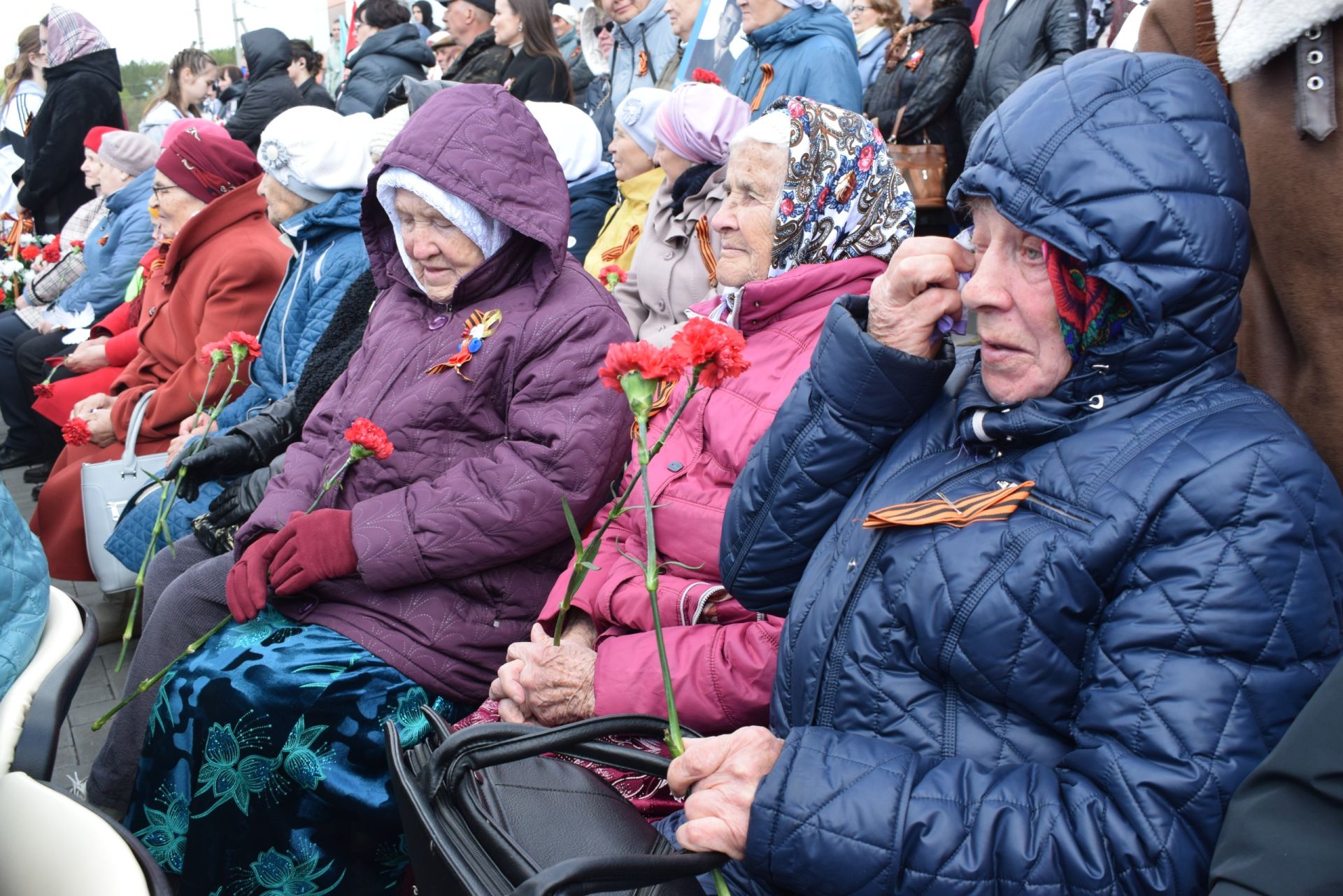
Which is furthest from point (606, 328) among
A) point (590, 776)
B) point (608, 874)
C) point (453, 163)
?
point (608, 874)

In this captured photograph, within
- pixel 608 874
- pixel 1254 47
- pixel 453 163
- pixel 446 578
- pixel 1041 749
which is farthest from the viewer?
pixel 453 163

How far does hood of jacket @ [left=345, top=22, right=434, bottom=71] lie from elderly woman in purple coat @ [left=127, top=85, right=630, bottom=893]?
224 inches

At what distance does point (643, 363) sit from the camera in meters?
1.64

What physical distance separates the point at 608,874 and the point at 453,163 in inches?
83.4

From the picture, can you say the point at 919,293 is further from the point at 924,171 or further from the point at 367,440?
the point at 924,171

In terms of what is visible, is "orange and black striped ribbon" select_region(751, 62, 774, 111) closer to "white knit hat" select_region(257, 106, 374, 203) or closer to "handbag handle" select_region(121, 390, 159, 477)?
"white knit hat" select_region(257, 106, 374, 203)

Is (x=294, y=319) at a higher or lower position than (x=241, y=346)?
lower

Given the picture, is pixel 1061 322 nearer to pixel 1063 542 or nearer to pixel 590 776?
pixel 1063 542

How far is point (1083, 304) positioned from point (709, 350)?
52 cm

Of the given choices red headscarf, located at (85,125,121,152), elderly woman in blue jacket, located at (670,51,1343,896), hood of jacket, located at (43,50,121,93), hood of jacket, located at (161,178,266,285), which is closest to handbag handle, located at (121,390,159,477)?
hood of jacket, located at (161,178,266,285)

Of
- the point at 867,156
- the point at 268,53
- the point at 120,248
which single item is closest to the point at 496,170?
the point at 867,156

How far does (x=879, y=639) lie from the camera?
5.50 feet

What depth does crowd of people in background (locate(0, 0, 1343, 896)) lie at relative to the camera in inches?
57.7

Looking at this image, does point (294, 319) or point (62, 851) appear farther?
point (294, 319)
